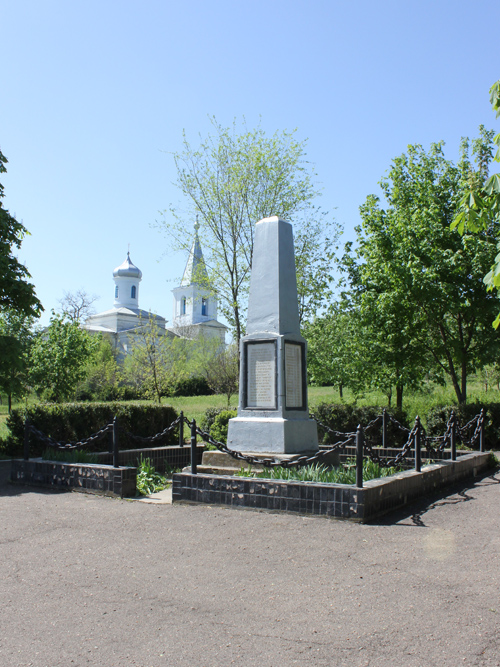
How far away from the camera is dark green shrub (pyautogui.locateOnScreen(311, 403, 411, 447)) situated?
50.2 ft

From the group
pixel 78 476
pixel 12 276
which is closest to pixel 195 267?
pixel 12 276

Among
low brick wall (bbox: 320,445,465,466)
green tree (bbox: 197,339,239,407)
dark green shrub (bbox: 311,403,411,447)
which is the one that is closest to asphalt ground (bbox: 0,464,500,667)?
low brick wall (bbox: 320,445,465,466)

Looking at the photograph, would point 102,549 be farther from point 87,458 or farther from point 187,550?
point 87,458

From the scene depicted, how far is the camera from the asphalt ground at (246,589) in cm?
347

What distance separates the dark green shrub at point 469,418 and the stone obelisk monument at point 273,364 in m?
7.07

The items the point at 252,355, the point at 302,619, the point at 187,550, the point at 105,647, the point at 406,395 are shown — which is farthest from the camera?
the point at 406,395

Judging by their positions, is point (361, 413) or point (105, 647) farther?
point (361, 413)

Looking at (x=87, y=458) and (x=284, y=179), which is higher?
(x=284, y=179)

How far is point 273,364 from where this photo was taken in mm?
9570

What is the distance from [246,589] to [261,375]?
531cm

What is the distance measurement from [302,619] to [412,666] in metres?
0.87

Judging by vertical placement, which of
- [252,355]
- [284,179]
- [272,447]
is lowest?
[272,447]

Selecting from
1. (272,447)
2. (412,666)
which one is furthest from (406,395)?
(412,666)

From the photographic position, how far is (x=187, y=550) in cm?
566
